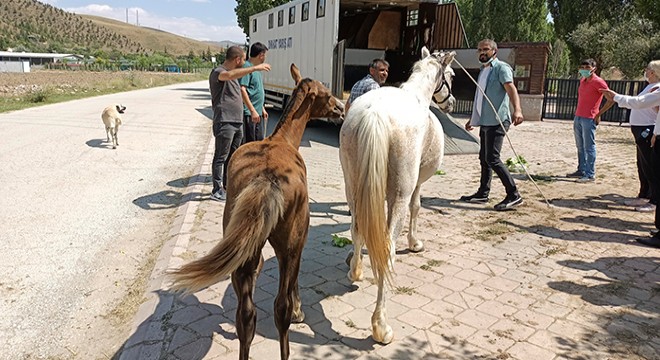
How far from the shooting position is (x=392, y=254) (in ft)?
11.6

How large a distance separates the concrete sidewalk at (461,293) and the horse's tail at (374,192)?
65cm

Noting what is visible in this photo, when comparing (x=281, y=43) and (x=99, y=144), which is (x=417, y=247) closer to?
(x=99, y=144)

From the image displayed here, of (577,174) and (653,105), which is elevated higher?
(653,105)

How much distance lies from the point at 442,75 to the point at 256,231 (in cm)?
336

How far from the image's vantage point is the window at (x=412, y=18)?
13.2 metres

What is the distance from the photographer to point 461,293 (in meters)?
4.12

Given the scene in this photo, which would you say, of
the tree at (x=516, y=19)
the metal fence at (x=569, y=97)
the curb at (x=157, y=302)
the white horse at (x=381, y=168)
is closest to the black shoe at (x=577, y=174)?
the white horse at (x=381, y=168)

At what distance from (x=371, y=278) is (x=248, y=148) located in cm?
195

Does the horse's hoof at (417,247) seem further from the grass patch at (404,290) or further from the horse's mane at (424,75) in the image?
the horse's mane at (424,75)

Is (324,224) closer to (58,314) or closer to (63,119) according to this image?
(58,314)

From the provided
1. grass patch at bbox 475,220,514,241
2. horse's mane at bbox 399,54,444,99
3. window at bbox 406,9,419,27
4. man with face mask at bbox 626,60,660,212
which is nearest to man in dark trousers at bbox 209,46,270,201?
horse's mane at bbox 399,54,444,99

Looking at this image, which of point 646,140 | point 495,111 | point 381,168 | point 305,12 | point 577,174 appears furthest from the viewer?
point 305,12

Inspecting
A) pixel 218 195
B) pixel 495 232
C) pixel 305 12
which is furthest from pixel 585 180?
pixel 305 12

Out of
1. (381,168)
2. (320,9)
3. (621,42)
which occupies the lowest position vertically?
(381,168)
